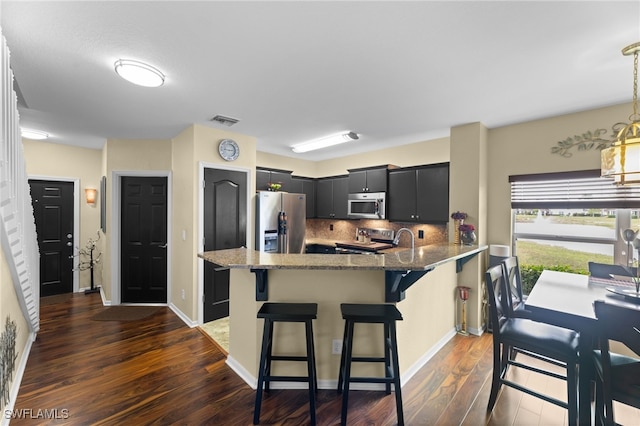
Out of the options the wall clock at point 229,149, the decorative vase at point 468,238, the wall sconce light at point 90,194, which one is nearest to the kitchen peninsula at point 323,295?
the decorative vase at point 468,238

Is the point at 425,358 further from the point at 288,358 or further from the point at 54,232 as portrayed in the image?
the point at 54,232

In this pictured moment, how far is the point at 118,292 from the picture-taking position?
429 cm

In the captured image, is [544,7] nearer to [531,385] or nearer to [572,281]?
[572,281]

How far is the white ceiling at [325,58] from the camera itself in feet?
5.18

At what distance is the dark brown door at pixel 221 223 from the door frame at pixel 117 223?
0.86 meters

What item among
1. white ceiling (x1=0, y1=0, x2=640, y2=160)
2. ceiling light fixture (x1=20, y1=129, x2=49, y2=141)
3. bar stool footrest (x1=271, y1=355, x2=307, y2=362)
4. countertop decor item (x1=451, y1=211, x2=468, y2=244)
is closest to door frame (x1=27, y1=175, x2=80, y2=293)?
ceiling light fixture (x1=20, y1=129, x2=49, y2=141)

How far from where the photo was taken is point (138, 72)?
7.01 feet

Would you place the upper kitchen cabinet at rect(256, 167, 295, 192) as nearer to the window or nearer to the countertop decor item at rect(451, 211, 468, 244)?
the countertop decor item at rect(451, 211, 468, 244)

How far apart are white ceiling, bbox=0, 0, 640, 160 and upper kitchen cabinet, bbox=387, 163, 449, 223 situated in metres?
0.81

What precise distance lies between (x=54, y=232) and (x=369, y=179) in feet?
17.3

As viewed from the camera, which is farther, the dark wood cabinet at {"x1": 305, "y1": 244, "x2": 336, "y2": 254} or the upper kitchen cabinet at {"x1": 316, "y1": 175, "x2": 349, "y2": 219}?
the upper kitchen cabinet at {"x1": 316, "y1": 175, "x2": 349, "y2": 219}

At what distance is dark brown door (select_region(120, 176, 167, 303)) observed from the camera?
4316 millimetres

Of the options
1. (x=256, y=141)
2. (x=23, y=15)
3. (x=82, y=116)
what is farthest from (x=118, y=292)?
(x=23, y=15)

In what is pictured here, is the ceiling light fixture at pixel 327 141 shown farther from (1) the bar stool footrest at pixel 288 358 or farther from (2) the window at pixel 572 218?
(1) the bar stool footrest at pixel 288 358
